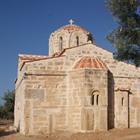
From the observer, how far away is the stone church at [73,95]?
13695 millimetres

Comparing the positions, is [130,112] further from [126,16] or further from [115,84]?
[126,16]

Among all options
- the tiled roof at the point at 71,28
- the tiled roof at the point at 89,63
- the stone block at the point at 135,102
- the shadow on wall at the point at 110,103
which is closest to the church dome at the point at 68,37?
the tiled roof at the point at 71,28

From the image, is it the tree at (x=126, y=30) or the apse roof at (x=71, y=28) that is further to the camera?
the apse roof at (x=71, y=28)

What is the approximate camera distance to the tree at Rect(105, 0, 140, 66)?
964 cm

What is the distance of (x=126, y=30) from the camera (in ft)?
32.7

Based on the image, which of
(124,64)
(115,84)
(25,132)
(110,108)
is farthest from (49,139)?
(124,64)

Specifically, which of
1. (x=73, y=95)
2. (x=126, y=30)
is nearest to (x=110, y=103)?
(x=73, y=95)

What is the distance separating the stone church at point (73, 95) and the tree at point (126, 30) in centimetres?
295

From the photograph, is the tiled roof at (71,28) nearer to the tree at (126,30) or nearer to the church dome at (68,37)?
the church dome at (68,37)

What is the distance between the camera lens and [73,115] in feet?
45.8

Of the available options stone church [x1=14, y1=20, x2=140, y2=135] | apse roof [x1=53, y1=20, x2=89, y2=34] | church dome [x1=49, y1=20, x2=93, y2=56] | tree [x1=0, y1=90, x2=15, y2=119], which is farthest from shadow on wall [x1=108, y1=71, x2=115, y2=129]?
tree [x1=0, y1=90, x2=15, y2=119]

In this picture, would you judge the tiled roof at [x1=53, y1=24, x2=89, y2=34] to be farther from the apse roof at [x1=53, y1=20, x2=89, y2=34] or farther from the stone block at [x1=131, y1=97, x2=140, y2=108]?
the stone block at [x1=131, y1=97, x2=140, y2=108]

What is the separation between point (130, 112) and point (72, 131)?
4.05 metres

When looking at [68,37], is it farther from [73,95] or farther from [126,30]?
[126,30]
